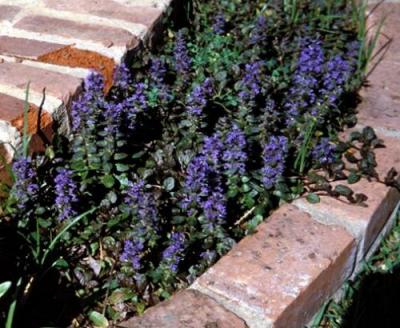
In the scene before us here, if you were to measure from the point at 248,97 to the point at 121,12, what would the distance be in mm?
634

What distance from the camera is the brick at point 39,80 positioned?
2363mm

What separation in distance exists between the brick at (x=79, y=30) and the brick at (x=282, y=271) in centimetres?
80

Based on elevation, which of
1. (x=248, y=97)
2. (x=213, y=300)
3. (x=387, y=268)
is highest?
(x=248, y=97)

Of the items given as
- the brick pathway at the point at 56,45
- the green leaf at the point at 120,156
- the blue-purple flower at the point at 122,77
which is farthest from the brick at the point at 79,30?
the green leaf at the point at 120,156

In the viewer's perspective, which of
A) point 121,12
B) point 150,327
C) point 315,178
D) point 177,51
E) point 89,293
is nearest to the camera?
point 150,327

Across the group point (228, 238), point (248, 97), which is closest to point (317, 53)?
point (248, 97)

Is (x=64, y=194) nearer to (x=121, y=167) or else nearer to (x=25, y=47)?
(x=121, y=167)

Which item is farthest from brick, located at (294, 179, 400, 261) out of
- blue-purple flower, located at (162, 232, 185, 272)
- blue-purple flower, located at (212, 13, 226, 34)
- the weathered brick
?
blue-purple flower, located at (212, 13, 226, 34)

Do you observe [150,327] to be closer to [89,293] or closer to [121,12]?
[89,293]

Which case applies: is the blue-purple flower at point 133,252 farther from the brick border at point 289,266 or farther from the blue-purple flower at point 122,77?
the blue-purple flower at point 122,77

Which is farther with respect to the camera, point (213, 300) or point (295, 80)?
point (295, 80)

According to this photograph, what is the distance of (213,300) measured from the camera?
2057 mm

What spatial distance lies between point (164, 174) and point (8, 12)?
91 centimetres

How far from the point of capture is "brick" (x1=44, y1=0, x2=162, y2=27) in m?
2.85
